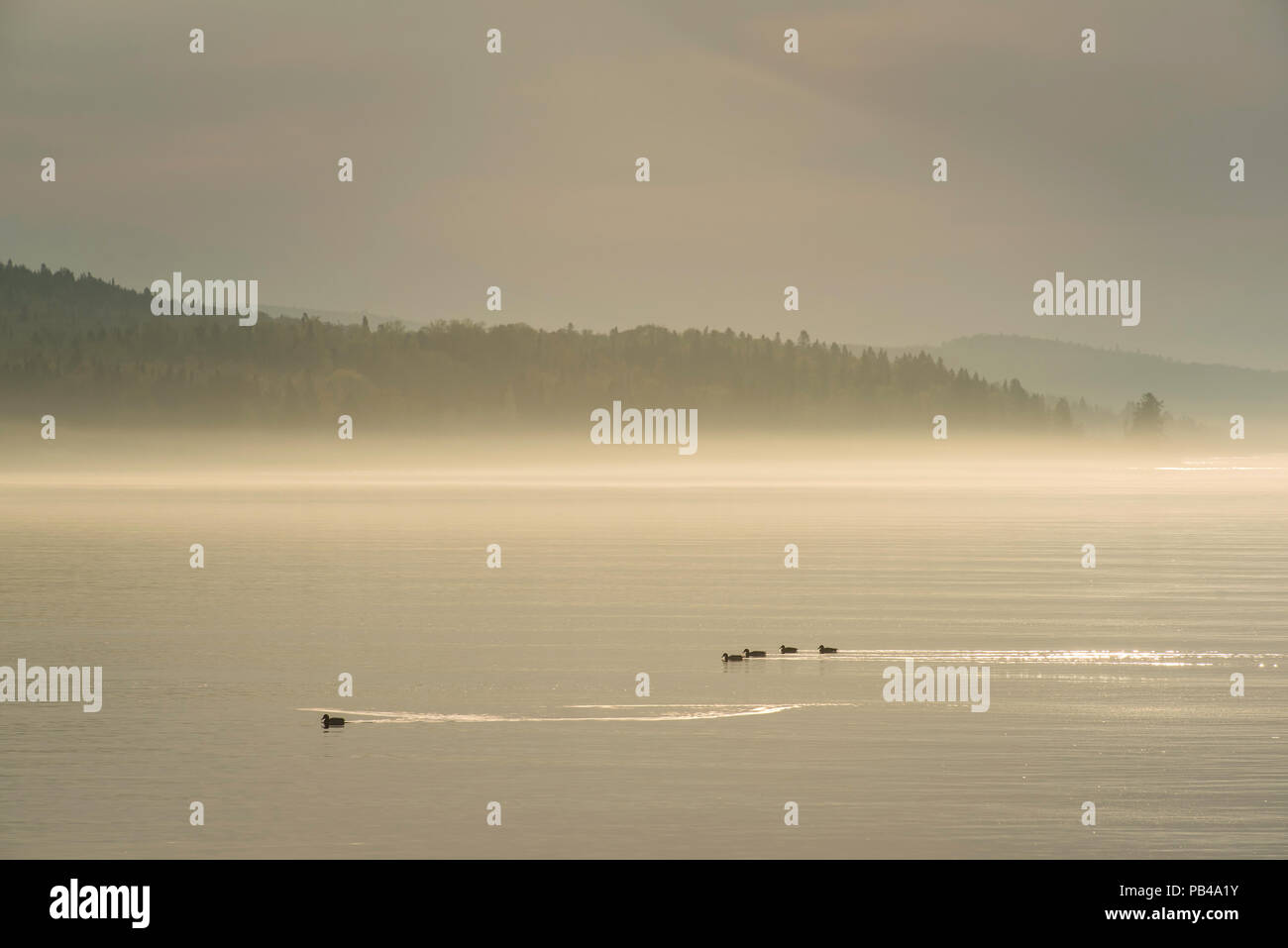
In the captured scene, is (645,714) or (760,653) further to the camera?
(760,653)

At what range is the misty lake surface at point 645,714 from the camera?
24.2 m

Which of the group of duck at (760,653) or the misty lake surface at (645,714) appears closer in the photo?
the misty lake surface at (645,714)

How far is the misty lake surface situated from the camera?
24250 mm

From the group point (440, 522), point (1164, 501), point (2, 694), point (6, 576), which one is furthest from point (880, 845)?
point (1164, 501)

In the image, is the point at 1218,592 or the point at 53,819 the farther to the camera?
the point at 1218,592

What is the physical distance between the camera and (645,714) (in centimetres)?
3366

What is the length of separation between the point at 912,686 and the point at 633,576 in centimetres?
3185

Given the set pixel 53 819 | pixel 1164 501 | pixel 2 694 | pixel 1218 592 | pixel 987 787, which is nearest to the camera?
pixel 53 819

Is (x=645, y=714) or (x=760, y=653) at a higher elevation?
(x=760, y=653)

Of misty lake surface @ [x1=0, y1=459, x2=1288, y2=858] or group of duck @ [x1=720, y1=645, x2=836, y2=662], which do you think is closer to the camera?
misty lake surface @ [x1=0, y1=459, x2=1288, y2=858]
